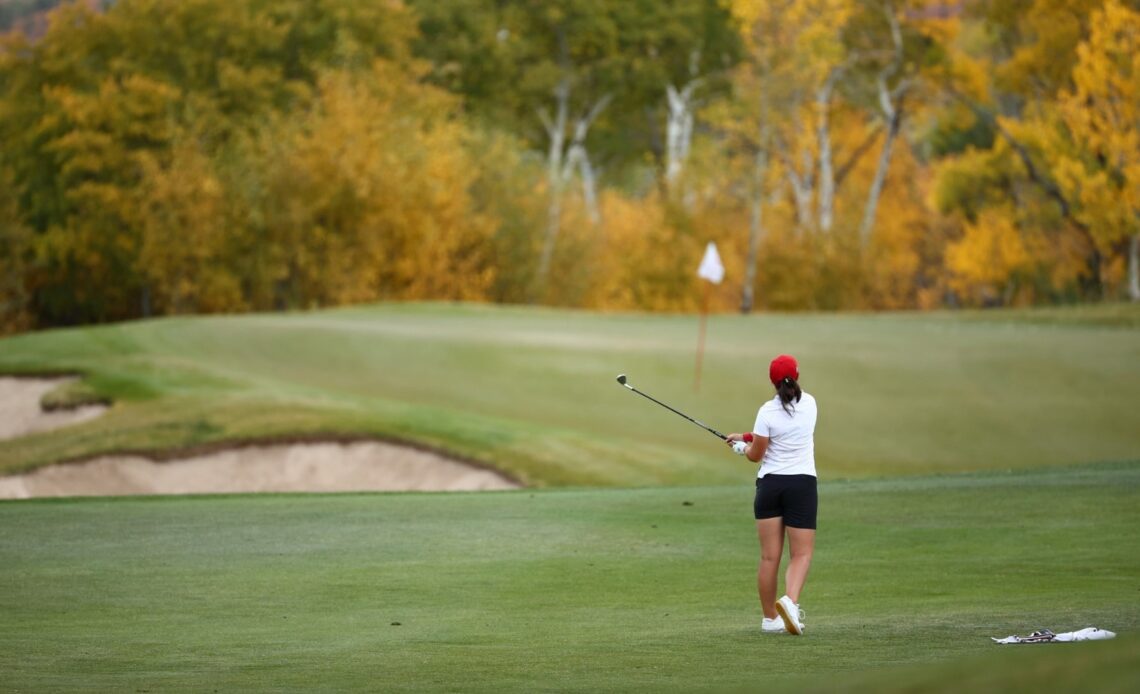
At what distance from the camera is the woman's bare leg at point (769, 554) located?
11.5 meters

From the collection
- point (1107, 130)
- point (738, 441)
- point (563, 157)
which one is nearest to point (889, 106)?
point (1107, 130)

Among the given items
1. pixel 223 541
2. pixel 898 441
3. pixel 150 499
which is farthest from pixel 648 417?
pixel 223 541

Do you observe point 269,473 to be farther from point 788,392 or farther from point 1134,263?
point 1134,263

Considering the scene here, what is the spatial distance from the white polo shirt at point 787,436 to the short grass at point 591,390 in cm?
1509

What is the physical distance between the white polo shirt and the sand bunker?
51.2ft

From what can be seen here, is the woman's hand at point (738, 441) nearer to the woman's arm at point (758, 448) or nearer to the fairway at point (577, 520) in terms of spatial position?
the woman's arm at point (758, 448)

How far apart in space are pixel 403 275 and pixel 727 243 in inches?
595

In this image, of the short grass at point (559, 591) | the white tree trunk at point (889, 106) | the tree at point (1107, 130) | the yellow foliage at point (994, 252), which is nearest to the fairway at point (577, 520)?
the short grass at point (559, 591)

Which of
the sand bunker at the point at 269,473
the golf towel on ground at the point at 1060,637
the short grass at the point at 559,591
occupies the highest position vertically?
the golf towel on ground at the point at 1060,637

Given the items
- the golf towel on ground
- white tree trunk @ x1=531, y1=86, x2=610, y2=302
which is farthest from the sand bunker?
white tree trunk @ x1=531, y1=86, x2=610, y2=302

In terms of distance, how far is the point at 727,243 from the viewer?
70.4m

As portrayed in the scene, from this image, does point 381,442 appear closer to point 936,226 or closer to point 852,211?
point 852,211

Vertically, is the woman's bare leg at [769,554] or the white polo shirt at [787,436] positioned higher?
the white polo shirt at [787,436]

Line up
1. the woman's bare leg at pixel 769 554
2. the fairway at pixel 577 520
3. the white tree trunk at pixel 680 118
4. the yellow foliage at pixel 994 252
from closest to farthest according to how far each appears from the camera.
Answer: the fairway at pixel 577 520, the woman's bare leg at pixel 769 554, the yellow foliage at pixel 994 252, the white tree trunk at pixel 680 118
